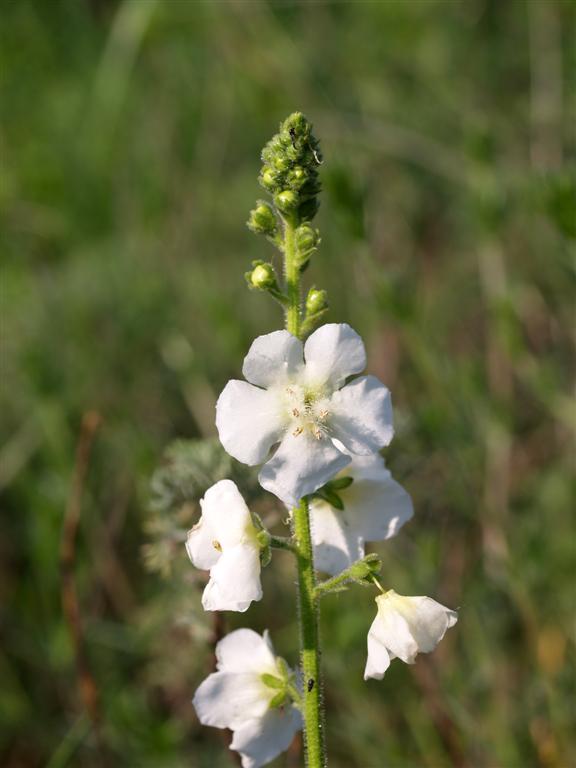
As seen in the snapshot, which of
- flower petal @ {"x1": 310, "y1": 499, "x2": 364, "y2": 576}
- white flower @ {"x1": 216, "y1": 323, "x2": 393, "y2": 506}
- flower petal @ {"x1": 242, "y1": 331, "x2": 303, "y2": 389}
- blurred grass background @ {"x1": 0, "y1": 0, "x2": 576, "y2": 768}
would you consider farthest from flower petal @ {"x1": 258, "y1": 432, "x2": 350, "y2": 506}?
blurred grass background @ {"x1": 0, "y1": 0, "x2": 576, "y2": 768}

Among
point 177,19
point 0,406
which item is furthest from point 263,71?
point 0,406

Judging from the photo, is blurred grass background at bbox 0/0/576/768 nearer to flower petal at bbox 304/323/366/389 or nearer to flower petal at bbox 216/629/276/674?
flower petal at bbox 216/629/276/674

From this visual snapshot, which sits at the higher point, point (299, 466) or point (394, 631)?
point (299, 466)

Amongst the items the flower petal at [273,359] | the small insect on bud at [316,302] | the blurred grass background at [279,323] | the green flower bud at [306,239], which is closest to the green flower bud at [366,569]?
the flower petal at [273,359]

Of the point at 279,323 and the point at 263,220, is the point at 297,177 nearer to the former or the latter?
the point at 263,220

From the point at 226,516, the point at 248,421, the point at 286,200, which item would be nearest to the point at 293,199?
the point at 286,200

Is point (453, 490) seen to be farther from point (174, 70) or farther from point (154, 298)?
point (174, 70)

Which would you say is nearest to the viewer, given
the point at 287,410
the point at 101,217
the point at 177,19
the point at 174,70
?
the point at 287,410
